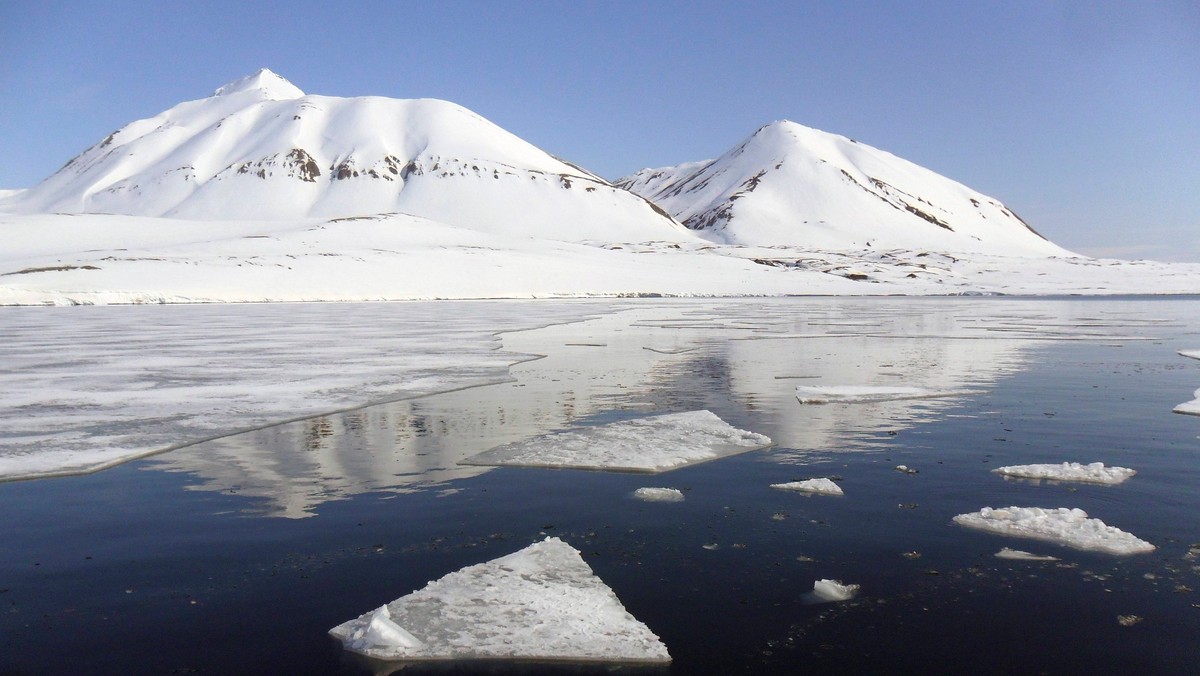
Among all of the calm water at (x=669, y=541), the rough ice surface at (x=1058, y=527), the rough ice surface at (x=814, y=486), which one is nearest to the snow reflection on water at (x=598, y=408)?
the calm water at (x=669, y=541)

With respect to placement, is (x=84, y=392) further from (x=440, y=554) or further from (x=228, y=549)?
(x=440, y=554)

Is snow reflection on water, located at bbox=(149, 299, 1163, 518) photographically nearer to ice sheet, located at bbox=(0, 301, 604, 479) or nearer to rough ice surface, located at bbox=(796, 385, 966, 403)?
rough ice surface, located at bbox=(796, 385, 966, 403)

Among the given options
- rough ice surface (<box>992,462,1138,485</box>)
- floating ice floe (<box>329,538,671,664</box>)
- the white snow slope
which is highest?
the white snow slope

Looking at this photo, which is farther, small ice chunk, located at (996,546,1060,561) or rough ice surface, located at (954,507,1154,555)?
rough ice surface, located at (954,507,1154,555)

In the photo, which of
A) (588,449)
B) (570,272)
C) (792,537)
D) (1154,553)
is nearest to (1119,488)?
(1154,553)

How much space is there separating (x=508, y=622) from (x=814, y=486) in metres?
3.69

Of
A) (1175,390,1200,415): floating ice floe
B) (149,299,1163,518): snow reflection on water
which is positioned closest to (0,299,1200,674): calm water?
(149,299,1163,518): snow reflection on water

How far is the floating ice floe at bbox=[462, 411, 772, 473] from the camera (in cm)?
873

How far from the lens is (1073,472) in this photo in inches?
313

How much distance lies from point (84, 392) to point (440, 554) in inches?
408

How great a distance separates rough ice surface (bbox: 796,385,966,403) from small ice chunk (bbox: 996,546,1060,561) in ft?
22.1

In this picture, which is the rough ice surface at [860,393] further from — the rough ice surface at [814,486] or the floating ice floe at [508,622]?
the floating ice floe at [508,622]

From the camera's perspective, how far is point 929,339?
2475cm

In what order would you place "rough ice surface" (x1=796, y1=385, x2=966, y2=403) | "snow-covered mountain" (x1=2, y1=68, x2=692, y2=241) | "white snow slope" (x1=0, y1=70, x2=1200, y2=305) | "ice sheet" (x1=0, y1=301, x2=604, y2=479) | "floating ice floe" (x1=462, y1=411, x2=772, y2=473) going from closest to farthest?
"floating ice floe" (x1=462, y1=411, x2=772, y2=473), "ice sheet" (x1=0, y1=301, x2=604, y2=479), "rough ice surface" (x1=796, y1=385, x2=966, y2=403), "white snow slope" (x1=0, y1=70, x2=1200, y2=305), "snow-covered mountain" (x1=2, y1=68, x2=692, y2=241)
